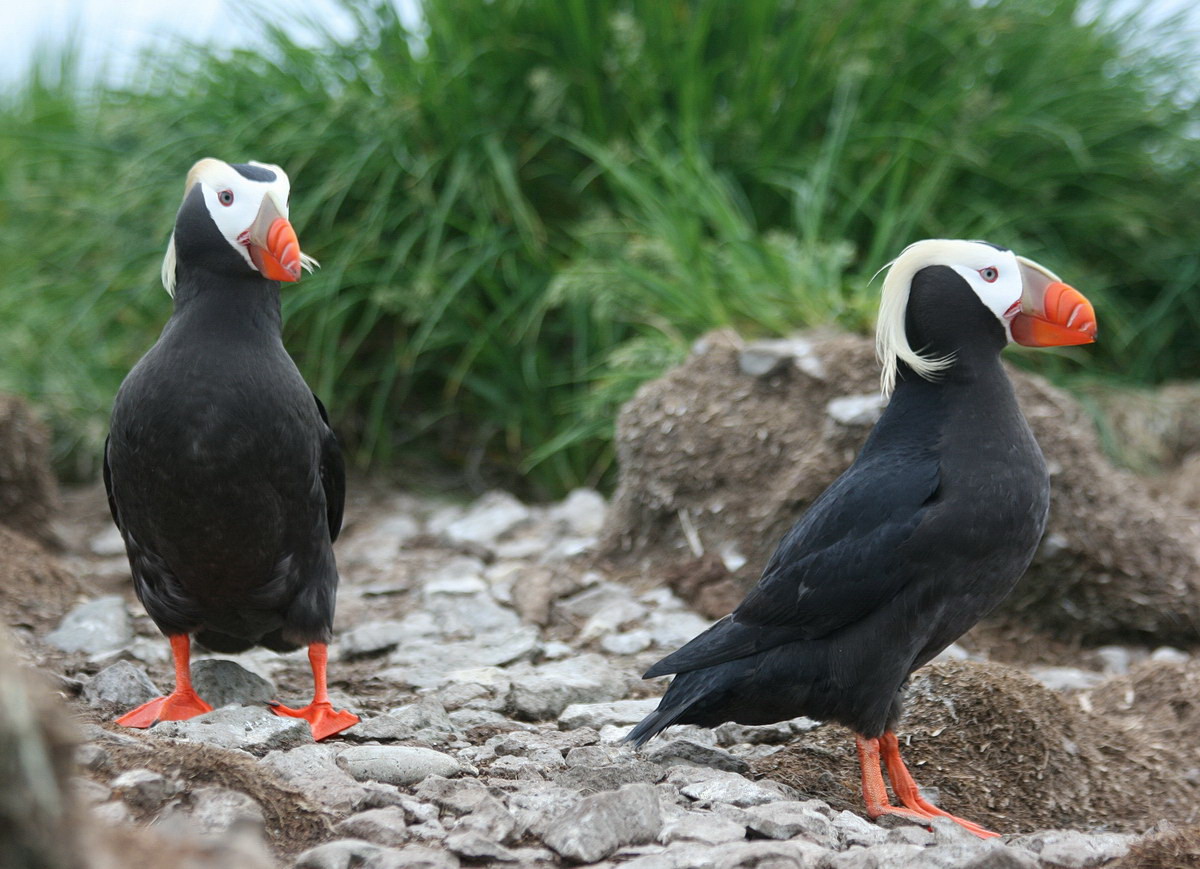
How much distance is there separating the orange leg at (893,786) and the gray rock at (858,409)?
4.66 ft

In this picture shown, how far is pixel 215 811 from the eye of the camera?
7.18 feet

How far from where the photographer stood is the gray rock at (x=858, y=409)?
14.0 ft

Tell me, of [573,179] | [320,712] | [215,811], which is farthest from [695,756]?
[573,179]

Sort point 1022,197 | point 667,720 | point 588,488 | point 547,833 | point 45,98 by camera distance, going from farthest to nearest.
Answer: point 45,98
point 1022,197
point 588,488
point 667,720
point 547,833

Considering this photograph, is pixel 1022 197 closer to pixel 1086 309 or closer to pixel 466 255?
pixel 466 255

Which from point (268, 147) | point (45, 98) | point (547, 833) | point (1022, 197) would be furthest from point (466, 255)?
point (45, 98)

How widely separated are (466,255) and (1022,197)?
269cm

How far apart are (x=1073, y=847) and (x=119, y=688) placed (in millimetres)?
2286

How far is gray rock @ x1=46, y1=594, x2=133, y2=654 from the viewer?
12.8 ft

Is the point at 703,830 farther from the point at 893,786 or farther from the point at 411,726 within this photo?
the point at 411,726

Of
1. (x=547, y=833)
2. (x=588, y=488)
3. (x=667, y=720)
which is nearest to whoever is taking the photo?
(x=547, y=833)

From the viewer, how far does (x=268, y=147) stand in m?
6.05

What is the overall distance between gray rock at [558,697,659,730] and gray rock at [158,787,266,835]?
1225mm

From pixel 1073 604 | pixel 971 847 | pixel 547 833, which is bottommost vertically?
pixel 1073 604
